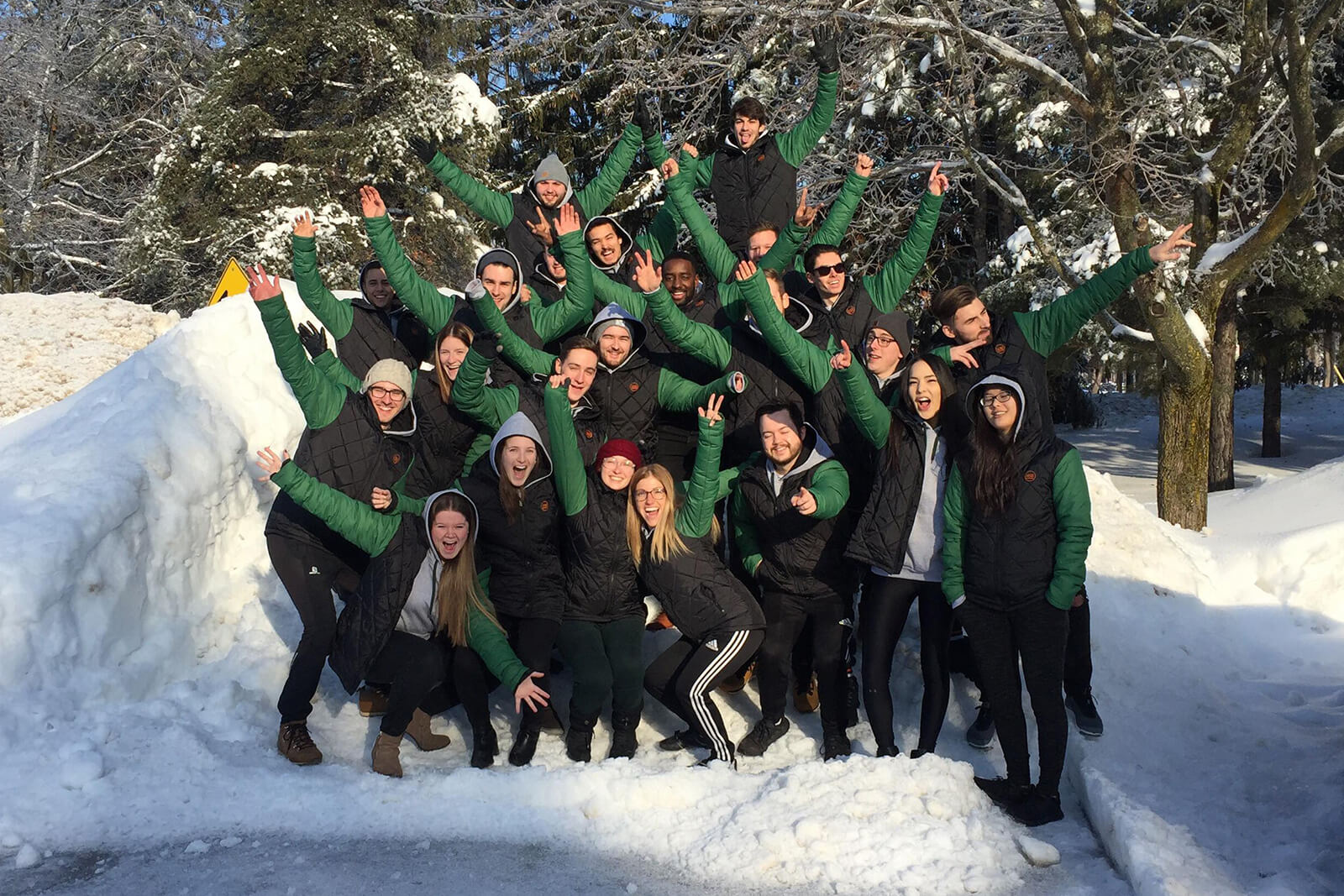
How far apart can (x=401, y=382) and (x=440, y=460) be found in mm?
846

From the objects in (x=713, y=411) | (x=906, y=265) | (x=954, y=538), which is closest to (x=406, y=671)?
(x=713, y=411)

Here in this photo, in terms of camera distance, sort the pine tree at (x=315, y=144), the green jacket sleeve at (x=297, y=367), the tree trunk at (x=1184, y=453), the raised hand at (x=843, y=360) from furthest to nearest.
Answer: the pine tree at (x=315, y=144) < the tree trunk at (x=1184, y=453) < the green jacket sleeve at (x=297, y=367) < the raised hand at (x=843, y=360)

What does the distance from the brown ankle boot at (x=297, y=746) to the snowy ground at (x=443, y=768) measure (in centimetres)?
10

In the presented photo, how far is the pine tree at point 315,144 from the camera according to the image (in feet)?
56.9

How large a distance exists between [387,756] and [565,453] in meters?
1.63

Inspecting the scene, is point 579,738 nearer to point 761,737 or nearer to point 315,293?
point 761,737

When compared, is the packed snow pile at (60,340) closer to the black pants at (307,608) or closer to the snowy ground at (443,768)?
the snowy ground at (443,768)

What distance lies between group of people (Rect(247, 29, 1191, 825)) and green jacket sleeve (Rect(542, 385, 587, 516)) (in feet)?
0.05

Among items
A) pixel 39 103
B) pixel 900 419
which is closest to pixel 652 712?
pixel 900 419

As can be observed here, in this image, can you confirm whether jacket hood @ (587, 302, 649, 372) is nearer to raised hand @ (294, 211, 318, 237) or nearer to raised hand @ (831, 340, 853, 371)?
raised hand @ (831, 340, 853, 371)

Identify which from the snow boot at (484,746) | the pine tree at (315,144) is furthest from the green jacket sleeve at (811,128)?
the pine tree at (315,144)

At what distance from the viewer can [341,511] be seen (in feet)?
16.7

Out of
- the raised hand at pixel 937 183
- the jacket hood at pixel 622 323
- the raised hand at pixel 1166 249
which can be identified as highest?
the raised hand at pixel 937 183

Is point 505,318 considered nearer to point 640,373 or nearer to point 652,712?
point 640,373
